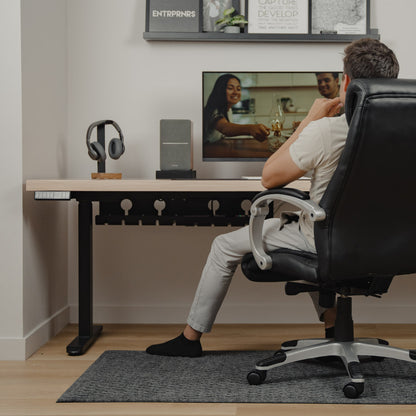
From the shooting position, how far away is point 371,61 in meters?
1.72

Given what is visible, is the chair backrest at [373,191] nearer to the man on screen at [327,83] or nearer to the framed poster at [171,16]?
the man on screen at [327,83]

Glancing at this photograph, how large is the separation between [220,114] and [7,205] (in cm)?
104

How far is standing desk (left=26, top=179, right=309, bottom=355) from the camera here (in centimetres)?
225

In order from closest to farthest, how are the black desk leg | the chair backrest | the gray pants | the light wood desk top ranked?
the chair backrest, the gray pants, the light wood desk top, the black desk leg

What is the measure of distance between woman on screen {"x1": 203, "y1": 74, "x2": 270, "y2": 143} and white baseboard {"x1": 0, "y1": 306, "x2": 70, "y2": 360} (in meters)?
1.13

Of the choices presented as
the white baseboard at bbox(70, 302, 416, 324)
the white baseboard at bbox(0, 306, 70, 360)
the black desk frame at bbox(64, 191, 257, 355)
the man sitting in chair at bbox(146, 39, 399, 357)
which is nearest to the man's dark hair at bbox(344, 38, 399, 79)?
the man sitting in chair at bbox(146, 39, 399, 357)

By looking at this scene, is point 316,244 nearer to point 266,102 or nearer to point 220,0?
point 266,102

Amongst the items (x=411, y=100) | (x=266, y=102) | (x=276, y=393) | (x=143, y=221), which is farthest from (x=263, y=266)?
(x=266, y=102)

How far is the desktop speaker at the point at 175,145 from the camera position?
102 inches

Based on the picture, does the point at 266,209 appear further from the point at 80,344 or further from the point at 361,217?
the point at 80,344

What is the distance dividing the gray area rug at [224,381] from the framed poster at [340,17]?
1650 millimetres

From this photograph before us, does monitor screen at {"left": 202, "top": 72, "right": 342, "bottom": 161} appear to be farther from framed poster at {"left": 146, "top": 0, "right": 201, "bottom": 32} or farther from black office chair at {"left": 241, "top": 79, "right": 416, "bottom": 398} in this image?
black office chair at {"left": 241, "top": 79, "right": 416, "bottom": 398}

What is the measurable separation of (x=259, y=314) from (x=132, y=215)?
2.85 feet

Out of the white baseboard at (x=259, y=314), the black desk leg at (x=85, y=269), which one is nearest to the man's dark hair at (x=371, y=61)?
the black desk leg at (x=85, y=269)
